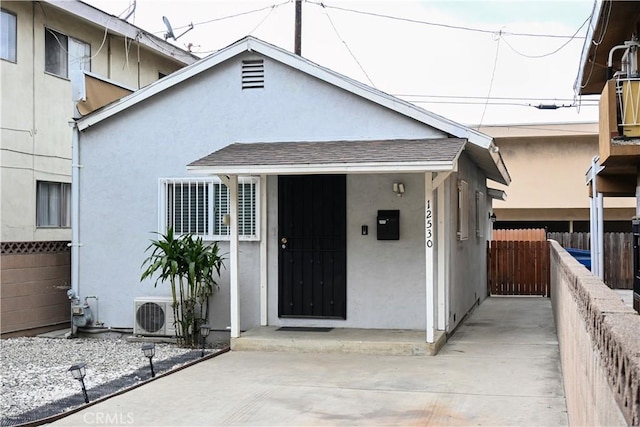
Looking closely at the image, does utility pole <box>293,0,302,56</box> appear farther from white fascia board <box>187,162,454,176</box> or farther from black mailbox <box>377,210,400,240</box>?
white fascia board <box>187,162,454,176</box>

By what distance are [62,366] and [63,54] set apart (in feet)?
26.9

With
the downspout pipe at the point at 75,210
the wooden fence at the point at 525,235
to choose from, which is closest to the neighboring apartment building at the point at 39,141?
the downspout pipe at the point at 75,210

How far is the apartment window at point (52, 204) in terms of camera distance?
1427 cm

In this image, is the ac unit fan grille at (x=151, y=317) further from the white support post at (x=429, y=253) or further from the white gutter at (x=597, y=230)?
the white gutter at (x=597, y=230)

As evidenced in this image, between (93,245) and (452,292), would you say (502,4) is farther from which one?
(93,245)

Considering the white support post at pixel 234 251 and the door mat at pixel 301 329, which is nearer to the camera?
the white support post at pixel 234 251

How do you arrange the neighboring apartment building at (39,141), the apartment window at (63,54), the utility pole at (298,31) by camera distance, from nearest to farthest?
1. the neighboring apartment building at (39,141)
2. the apartment window at (63,54)
3. the utility pole at (298,31)

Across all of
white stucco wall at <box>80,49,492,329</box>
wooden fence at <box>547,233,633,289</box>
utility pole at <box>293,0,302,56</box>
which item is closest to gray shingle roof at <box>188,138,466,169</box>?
white stucco wall at <box>80,49,492,329</box>

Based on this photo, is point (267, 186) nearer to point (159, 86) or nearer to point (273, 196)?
point (273, 196)

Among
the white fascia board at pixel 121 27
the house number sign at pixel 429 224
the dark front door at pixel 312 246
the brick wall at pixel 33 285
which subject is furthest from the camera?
the white fascia board at pixel 121 27

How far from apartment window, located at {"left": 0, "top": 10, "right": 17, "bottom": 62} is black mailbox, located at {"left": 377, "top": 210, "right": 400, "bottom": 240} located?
806 centimetres

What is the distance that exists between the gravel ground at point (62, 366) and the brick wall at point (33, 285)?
509 millimetres

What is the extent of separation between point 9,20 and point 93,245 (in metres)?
5.12

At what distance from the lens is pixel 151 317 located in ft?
35.8
